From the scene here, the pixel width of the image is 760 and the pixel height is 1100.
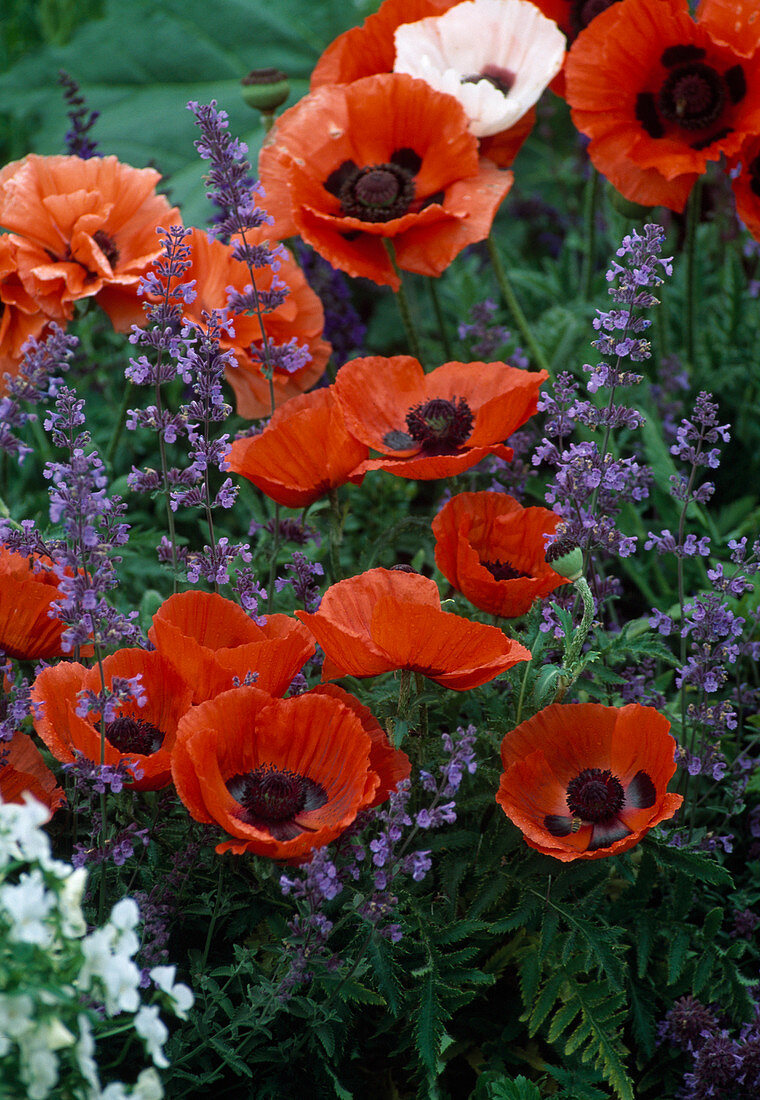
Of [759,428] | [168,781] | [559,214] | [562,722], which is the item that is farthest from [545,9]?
[168,781]

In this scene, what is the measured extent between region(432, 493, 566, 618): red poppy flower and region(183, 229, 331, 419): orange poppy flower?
1.28ft

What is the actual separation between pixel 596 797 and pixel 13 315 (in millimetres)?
1160

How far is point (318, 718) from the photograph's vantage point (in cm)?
124

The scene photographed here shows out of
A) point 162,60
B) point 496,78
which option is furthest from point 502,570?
point 162,60

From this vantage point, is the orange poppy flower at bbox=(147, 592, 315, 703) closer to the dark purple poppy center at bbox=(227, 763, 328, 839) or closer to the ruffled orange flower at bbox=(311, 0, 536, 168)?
the dark purple poppy center at bbox=(227, 763, 328, 839)

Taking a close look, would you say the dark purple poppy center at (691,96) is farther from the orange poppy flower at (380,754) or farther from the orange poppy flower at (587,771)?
the orange poppy flower at (380,754)

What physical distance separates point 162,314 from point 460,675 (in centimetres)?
51

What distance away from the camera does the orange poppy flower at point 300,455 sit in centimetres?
145

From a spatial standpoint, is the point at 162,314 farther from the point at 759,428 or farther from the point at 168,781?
the point at 759,428

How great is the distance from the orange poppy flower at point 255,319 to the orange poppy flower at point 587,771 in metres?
0.67

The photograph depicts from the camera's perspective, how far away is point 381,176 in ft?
6.32

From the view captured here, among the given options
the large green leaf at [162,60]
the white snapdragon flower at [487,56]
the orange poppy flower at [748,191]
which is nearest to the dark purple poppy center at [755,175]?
the orange poppy flower at [748,191]

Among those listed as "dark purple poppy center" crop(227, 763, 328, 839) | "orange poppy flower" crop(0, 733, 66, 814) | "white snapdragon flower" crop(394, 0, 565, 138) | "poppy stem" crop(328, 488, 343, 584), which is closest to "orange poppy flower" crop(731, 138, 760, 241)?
"white snapdragon flower" crop(394, 0, 565, 138)

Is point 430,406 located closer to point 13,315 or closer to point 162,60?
point 13,315
